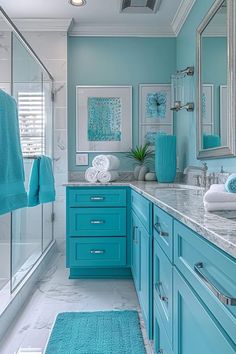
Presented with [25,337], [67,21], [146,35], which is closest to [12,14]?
[67,21]

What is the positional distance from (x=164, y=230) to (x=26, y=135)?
1997 mm

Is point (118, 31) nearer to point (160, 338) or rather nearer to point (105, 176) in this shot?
point (105, 176)

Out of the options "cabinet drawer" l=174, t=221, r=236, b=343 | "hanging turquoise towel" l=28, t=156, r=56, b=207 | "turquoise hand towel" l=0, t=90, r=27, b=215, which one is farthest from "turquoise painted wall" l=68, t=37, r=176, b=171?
"cabinet drawer" l=174, t=221, r=236, b=343

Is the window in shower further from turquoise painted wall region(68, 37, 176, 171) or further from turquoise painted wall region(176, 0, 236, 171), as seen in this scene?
turquoise painted wall region(176, 0, 236, 171)

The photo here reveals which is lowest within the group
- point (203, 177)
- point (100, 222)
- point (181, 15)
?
point (100, 222)

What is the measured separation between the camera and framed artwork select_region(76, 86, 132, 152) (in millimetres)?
3133

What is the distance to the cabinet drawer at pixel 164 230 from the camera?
3.57 ft

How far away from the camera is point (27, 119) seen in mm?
2865

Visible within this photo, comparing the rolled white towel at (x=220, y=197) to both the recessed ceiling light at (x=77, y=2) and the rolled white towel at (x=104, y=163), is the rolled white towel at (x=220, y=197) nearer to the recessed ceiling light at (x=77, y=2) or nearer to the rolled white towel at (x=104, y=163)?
the rolled white towel at (x=104, y=163)

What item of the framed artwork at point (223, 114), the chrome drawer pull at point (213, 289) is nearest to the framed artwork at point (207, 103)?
the framed artwork at point (223, 114)

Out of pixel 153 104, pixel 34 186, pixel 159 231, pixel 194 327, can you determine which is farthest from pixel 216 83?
pixel 194 327

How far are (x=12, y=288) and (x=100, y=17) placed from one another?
2.45 m

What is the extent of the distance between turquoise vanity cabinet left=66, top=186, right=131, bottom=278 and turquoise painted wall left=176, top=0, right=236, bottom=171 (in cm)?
71

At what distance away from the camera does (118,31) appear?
313cm
